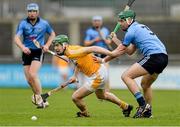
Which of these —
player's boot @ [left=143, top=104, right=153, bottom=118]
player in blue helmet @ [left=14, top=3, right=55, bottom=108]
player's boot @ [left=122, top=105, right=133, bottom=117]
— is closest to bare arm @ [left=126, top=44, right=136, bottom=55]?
player's boot @ [left=122, top=105, right=133, bottom=117]

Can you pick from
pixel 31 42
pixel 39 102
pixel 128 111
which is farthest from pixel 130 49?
pixel 31 42


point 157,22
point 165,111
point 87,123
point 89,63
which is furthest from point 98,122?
point 157,22

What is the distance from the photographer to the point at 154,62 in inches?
603

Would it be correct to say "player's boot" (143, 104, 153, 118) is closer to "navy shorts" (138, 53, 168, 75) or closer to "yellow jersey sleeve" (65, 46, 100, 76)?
"navy shorts" (138, 53, 168, 75)

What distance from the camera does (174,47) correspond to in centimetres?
3728

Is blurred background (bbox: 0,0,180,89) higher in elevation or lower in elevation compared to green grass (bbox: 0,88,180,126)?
lower

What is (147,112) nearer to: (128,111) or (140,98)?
(140,98)

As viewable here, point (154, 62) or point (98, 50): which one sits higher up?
point (98, 50)

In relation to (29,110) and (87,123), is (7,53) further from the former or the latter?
(87,123)

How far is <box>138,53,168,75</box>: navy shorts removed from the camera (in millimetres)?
15305

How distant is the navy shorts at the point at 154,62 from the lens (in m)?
15.3

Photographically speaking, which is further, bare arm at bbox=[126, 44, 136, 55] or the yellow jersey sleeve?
bare arm at bbox=[126, 44, 136, 55]

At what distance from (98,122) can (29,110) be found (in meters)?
4.31

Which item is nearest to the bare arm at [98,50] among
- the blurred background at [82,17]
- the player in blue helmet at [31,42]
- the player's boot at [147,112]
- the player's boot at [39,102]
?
the player's boot at [147,112]
